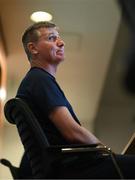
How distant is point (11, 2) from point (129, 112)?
113 inches

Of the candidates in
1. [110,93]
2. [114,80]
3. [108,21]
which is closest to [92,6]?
[108,21]

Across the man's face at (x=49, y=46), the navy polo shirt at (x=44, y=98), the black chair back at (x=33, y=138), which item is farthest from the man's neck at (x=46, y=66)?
the black chair back at (x=33, y=138)

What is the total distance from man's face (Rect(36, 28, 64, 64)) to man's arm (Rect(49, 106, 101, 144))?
379 mm

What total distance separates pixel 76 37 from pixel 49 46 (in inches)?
100.0

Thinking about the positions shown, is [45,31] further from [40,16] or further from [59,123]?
[40,16]

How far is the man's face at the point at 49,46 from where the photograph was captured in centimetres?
182

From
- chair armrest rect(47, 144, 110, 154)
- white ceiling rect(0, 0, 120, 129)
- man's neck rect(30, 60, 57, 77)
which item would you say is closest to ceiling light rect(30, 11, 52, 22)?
white ceiling rect(0, 0, 120, 129)

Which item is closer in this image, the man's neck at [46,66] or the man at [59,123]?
the man at [59,123]

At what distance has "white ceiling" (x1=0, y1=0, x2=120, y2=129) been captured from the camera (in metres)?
3.80

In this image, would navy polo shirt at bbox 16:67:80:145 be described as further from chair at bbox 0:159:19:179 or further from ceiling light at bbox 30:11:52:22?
ceiling light at bbox 30:11:52:22

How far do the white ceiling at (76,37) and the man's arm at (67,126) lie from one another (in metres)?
2.32

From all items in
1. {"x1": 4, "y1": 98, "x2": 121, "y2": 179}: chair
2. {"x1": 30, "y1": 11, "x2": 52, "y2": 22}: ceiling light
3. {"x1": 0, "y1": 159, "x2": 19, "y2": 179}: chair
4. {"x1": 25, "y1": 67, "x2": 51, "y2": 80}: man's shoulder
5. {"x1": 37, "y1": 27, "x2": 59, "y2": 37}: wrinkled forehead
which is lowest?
{"x1": 0, "y1": 159, "x2": 19, "y2": 179}: chair

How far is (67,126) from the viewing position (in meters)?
1.49

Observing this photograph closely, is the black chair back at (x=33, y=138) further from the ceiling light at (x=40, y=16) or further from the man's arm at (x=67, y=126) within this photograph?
the ceiling light at (x=40, y=16)
